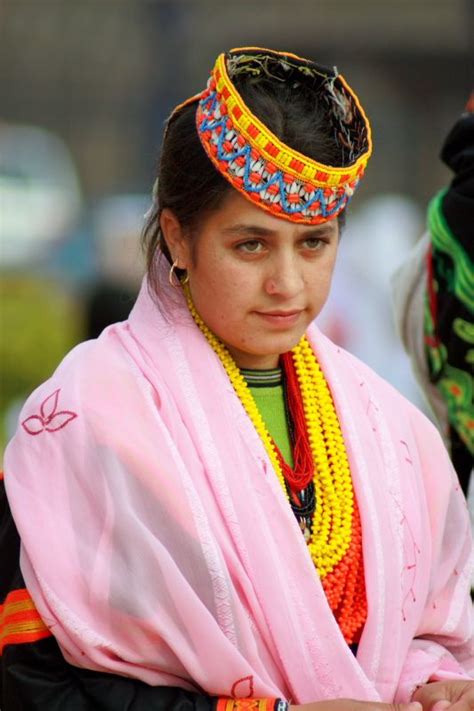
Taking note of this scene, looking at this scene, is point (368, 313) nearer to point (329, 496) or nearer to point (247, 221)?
point (329, 496)

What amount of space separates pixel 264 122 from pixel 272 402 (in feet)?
2.08

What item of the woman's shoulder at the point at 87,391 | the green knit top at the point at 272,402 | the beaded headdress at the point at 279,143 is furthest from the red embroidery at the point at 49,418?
the beaded headdress at the point at 279,143

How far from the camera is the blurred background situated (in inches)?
420

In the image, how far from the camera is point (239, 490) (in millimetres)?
2908

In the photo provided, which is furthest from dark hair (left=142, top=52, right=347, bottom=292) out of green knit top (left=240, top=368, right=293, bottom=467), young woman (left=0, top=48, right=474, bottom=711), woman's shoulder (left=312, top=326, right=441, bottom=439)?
woman's shoulder (left=312, top=326, right=441, bottom=439)

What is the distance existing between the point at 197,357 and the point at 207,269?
19cm

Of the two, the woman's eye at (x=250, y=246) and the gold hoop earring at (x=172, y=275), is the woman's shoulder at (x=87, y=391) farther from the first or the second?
the woman's eye at (x=250, y=246)

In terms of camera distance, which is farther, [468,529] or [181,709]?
[468,529]

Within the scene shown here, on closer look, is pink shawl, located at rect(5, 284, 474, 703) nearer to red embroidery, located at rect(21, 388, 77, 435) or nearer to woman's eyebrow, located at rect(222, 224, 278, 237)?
red embroidery, located at rect(21, 388, 77, 435)

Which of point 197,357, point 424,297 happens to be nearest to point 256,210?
A: point 197,357

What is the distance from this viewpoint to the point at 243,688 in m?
2.86

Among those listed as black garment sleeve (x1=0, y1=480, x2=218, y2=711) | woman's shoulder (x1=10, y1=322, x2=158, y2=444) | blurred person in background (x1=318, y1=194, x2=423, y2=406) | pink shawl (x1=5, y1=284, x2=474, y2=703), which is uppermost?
woman's shoulder (x1=10, y1=322, x2=158, y2=444)

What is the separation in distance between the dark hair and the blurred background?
644 centimetres

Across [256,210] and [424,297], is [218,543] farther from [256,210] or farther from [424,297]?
[424,297]
